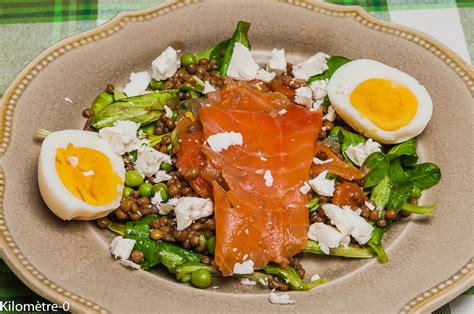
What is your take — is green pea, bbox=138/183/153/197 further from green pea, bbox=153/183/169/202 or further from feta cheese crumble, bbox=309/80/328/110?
feta cheese crumble, bbox=309/80/328/110

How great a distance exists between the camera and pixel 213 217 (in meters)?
3.77

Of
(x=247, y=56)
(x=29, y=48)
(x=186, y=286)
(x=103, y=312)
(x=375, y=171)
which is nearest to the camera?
(x=103, y=312)

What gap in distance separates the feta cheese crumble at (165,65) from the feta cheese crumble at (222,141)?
760mm

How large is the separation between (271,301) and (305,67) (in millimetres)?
1661

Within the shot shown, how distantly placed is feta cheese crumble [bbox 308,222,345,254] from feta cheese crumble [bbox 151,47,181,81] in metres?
1.46

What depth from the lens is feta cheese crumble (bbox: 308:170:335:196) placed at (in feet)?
12.4

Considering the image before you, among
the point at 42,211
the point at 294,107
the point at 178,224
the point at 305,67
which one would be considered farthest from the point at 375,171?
the point at 42,211

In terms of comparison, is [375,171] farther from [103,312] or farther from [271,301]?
[103,312]

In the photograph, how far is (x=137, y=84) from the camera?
14.3 feet

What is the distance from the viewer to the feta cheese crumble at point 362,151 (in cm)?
396

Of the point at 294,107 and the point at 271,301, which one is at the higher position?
the point at 294,107

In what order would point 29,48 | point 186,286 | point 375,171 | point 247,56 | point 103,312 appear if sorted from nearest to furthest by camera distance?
1. point 103,312
2. point 186,286
3. point 375,171
4. point 247,56
5. point 29,48

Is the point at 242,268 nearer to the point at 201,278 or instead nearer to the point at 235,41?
the point at 201,278

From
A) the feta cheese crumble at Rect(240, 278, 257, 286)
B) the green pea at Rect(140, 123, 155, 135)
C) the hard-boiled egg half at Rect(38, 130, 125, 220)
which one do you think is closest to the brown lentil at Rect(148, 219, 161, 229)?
the hard-boiled egg half at Rect(38, 130, 125, 220)
